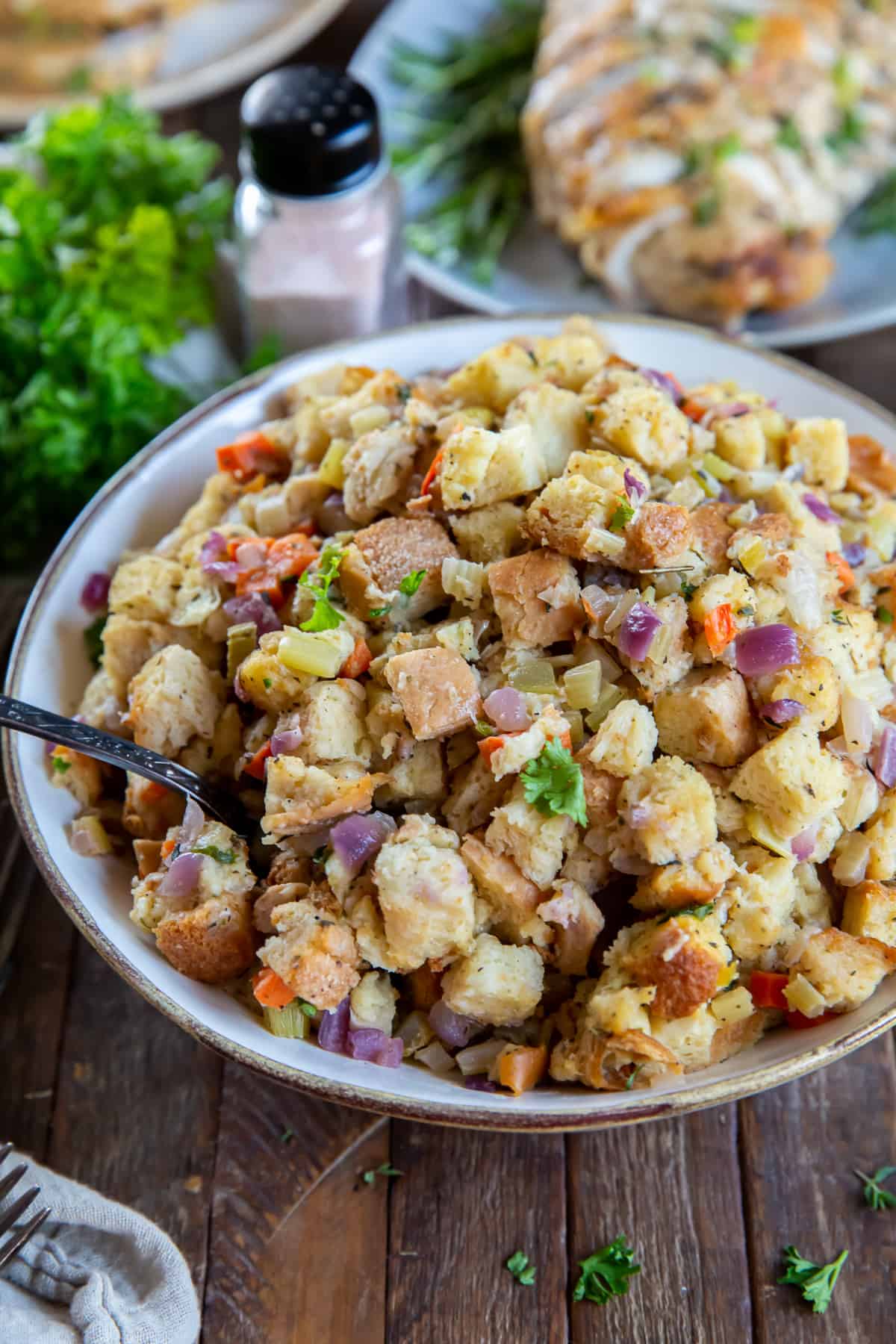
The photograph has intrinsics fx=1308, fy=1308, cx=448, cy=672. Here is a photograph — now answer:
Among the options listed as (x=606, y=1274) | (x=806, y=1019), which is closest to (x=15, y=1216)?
(x=606, y=1274)

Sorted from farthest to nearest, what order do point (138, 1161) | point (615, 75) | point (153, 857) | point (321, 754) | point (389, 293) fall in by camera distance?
→ point (615, 75) < point (389, 293) < point (138, 1161) < point (153, 857) < point (321, 754)

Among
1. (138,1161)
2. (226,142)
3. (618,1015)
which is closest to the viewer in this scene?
(618,1015)

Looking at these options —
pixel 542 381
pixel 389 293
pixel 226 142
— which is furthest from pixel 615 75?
pixel 542 381

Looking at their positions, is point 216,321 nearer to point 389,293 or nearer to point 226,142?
point 389,293

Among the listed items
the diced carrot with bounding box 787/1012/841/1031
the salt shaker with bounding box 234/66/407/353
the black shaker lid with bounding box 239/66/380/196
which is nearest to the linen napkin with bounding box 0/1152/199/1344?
the diced carrot with bounding box 787/1012/841/1031

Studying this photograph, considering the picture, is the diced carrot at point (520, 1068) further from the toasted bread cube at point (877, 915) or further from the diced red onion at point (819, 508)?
the diced red onion at point (819, 508)

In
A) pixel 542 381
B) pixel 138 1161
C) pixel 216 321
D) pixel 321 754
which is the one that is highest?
pixel 542 381

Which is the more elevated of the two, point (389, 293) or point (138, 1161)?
point (389, 293)

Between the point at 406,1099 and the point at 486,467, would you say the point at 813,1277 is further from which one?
the point at 486,467
